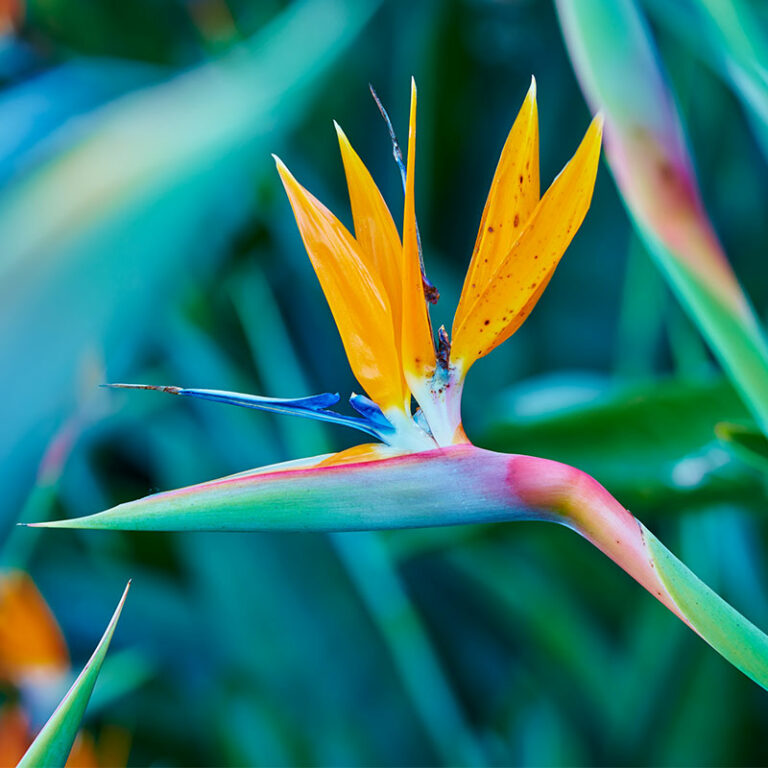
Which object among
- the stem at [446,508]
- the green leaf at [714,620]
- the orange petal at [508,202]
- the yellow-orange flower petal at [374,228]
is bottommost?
the green leaf at [714,620]

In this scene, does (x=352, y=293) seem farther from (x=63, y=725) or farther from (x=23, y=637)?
(x=23, y=637)

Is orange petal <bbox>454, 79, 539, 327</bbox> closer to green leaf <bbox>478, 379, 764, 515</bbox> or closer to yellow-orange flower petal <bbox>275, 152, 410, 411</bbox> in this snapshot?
yellow-orange flower petal <bbox>275, 152, 410, 411</bbox>

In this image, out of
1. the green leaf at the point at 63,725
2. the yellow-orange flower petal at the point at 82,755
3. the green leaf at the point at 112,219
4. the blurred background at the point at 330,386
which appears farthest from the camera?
the yellow-orange flower petal at the point at 82,755

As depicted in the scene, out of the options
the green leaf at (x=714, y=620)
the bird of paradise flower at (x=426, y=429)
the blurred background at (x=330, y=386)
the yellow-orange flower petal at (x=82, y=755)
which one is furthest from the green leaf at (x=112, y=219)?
the yellow-orange flower petal at (x=82, y=755)

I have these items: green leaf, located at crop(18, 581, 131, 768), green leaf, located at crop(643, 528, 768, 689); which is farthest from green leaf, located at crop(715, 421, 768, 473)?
green leaf, located at crop(18, 581, 131, 768)

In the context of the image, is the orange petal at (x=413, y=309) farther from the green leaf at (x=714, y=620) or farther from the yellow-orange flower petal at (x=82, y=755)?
the yellow-orange flower petal at (x=82, y=755)

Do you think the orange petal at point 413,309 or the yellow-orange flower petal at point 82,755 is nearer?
the orange petal at point 413,309

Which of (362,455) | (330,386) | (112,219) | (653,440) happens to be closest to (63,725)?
(362,455)

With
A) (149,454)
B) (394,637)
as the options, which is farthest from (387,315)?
(149,454)
